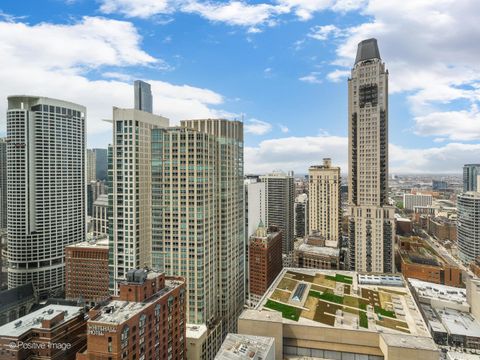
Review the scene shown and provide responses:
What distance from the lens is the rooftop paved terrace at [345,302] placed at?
53969 mm

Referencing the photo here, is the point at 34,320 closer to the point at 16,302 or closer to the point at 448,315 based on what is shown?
the point at 16,302

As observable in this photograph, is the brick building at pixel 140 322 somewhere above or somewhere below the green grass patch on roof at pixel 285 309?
above

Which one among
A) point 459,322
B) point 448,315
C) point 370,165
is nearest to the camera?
point 459,322

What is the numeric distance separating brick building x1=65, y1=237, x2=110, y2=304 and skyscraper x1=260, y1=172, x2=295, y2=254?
9134cm

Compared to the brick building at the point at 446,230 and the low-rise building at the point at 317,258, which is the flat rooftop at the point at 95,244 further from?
the brick building at the point at 446,230

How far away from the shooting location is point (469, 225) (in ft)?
461

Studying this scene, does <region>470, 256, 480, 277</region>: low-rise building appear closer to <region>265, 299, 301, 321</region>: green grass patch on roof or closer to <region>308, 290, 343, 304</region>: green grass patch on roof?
<region>308, 290, 343, 304</region>: green grass patch on roof

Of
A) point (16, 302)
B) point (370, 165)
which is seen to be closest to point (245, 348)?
point (370, 165)

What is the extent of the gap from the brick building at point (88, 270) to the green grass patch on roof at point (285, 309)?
267ft

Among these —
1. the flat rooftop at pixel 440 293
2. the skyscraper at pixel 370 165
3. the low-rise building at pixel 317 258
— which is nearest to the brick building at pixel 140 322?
the low-rise building at pixel 317 258

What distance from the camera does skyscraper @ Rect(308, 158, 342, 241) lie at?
541ft

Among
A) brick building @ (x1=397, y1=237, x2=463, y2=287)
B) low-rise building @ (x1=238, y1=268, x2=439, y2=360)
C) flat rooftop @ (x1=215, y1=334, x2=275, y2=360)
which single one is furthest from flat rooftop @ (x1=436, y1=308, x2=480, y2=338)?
flat rooftop @ (x1=215, y1=334, x2=275, y2=360)

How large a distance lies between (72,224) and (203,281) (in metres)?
99.2

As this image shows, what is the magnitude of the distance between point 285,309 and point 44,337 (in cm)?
4158
